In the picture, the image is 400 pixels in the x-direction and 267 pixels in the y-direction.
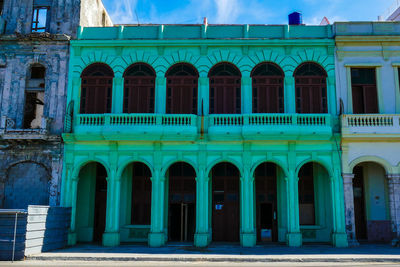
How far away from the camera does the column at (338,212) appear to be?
18.5m

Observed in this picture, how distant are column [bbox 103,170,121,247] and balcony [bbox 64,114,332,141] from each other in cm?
213

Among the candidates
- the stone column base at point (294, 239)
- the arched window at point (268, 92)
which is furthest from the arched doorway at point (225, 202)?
the arched window at point (268, 92)

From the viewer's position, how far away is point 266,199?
67.8 ft

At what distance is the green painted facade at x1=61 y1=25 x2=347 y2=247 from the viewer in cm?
1903

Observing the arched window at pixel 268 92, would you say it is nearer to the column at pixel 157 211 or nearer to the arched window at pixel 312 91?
the arched window at pixel 312 91

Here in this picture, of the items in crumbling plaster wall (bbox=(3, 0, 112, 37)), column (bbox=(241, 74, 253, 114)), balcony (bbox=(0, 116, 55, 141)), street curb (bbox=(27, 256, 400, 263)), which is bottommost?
street curb (bbox=(27, 256, 400, 263))

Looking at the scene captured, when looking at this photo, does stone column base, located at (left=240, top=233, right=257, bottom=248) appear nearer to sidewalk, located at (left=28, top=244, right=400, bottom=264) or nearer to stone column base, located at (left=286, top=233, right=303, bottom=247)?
sidewalk, located at (left=28, top=244, right=400, bottom=264)

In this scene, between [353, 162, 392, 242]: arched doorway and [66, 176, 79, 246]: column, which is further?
[353, 162, 392, 242]: arched doorway

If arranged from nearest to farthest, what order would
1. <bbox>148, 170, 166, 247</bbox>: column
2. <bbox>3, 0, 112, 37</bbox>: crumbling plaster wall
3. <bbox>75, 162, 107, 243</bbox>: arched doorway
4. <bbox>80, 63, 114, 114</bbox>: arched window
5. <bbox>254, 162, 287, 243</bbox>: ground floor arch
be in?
<bbox>148, 170, 166, 247</bbox>: column
<bbox>254, 162, 287, 243</bbox>: ground floor arch
<bbox>80, 63, 114, 114</bbox>: arched window
<bbox>75, 162, 107, 243</bbox>: arched doorway
<bbox>3, 0, 112, 37</bbox>: crumbling plaster wall

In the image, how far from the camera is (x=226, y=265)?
14.1m

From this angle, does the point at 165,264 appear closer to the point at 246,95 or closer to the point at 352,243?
the point at 352,243

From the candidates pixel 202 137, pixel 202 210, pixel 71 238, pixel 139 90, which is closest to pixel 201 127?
pixel 202 137

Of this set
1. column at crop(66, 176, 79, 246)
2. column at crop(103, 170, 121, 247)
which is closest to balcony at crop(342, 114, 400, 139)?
column at crop(103, 170, 121, 247)

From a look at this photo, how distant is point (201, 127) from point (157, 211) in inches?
181
